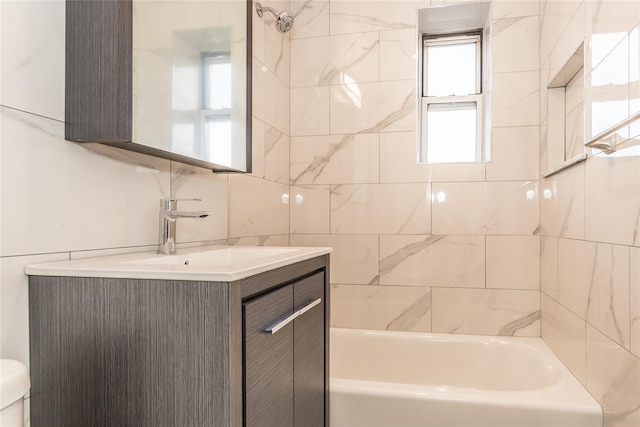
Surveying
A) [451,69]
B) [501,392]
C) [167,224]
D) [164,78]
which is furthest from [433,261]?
[164,78]

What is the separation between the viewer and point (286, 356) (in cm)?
111

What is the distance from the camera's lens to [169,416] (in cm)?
81

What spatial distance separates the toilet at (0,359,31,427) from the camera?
0.66 m

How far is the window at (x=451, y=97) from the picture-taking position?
2543mm

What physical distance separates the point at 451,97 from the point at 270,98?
1082 mm

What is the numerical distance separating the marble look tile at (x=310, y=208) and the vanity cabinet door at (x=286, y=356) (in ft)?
3.60

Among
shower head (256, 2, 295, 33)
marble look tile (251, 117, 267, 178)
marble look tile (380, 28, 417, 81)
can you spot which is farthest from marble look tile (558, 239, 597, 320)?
shower head (256, 2, 295, 33)

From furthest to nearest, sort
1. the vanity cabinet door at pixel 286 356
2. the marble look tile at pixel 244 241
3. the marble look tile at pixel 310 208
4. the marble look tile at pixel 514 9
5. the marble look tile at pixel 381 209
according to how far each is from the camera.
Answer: the marble look tile at pixel 310 208 < the marble look tile at pixel 381 209 < the marble look tile at pixel 514 9 < the marble look tile at pixel 244 241 < the vanity cabinet door at pixel 286 356

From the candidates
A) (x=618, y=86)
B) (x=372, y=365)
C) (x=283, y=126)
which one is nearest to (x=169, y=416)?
(x=618, y=86)

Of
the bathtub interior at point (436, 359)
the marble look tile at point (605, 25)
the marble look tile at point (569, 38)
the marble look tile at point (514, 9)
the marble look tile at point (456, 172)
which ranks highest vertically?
the marble look tile at point (514, 9)

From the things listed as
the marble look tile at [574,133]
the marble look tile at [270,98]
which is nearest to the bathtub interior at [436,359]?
the marble look tile at [574,133]

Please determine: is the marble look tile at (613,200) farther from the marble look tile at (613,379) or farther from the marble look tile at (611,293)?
the marble look tile at (613,379)

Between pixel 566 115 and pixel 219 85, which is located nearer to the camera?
pixel 219 85

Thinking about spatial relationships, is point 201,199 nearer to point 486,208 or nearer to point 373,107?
point 373,107
